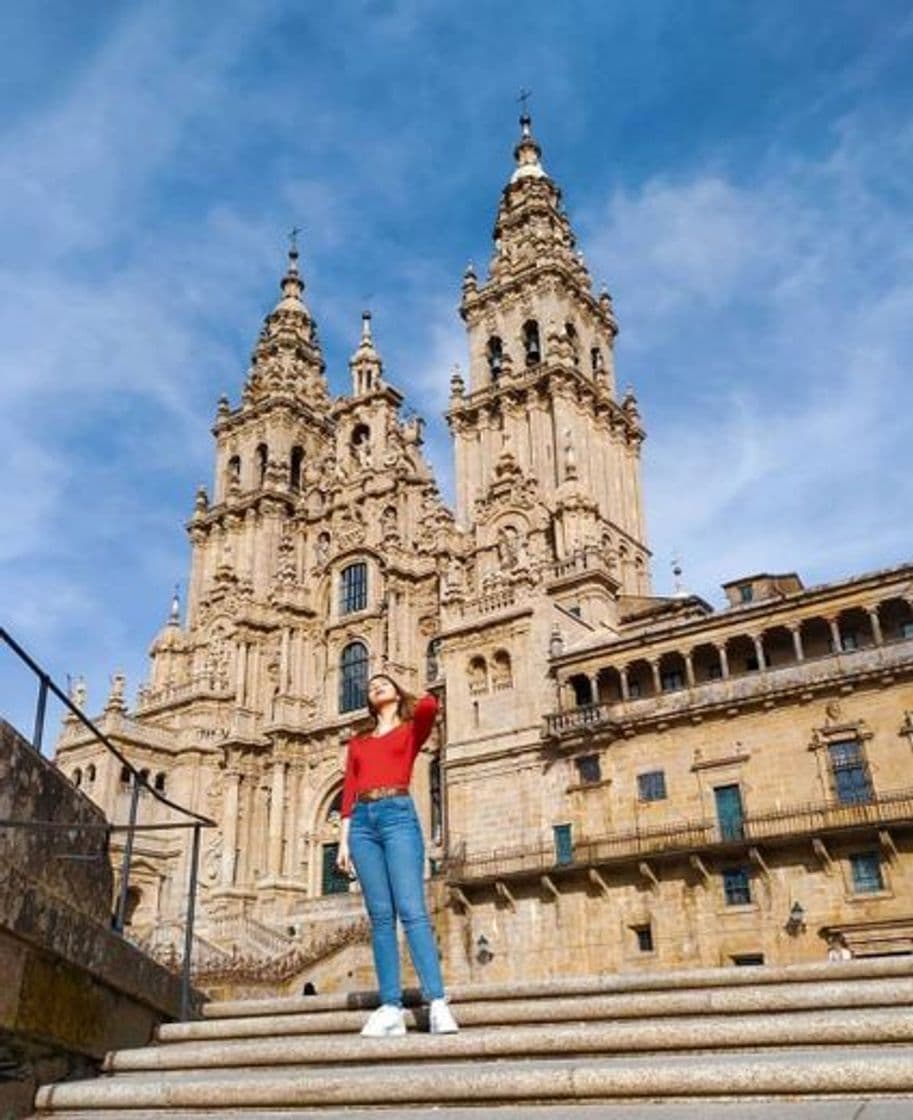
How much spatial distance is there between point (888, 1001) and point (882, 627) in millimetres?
24826

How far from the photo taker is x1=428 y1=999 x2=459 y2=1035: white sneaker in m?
6.23

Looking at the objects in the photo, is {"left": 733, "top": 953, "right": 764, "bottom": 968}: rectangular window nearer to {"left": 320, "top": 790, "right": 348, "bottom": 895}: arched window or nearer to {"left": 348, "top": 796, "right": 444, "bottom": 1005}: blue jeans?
{"left": 320, "top": 790, "right": 348, "bottom": 895}: arched window

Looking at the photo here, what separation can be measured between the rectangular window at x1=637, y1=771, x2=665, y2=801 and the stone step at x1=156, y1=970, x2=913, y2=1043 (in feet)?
75.6

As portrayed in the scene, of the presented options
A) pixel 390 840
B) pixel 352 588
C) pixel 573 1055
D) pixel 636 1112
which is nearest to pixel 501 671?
pixel 352 588

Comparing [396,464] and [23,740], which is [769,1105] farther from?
[396,464]

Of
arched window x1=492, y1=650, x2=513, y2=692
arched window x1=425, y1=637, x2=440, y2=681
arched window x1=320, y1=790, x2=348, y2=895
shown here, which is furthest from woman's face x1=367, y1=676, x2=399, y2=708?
arched window x1=320, y1=790, x2=348, y2=895

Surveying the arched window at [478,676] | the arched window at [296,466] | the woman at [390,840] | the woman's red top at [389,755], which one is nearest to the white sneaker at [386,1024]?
the woman at [390,840]

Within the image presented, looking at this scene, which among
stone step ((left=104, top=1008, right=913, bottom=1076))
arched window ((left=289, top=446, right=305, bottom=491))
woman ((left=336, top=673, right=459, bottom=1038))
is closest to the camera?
stone step ((left=104, top=1008, right=913, bottom=1076))

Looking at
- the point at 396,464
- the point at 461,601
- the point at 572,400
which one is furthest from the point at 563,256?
the point at 461,601

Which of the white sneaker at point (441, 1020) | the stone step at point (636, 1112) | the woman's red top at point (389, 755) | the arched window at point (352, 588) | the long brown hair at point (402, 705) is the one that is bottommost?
the stone step at point (636, 1112)

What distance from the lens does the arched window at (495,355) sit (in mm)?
49213

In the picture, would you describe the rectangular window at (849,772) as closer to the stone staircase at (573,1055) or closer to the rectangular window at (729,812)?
the rectangular window at (729,812)

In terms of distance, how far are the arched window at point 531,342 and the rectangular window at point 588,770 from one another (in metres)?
22.5

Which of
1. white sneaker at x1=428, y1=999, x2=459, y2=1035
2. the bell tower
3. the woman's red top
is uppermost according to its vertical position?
the bell tower
